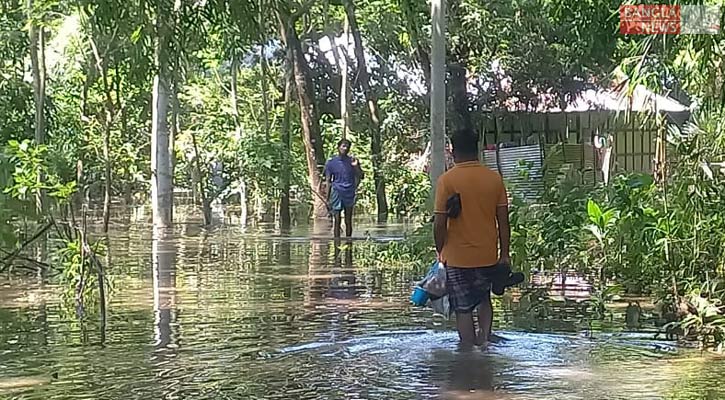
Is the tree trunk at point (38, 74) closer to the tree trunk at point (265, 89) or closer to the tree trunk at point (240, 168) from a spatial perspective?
the tree trunk at point (240, 168)

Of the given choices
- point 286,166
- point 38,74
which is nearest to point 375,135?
point 286,166

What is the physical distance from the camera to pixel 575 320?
30.2 feet

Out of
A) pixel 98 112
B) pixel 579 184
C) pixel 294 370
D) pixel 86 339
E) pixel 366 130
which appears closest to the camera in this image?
pixel 294 370

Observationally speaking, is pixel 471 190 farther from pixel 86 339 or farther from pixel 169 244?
pixel 169 244

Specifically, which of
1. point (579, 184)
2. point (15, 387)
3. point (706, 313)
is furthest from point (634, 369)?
point (579, 184)

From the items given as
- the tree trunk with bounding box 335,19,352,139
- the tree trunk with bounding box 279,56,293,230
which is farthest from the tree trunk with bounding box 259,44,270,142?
the tree trunk with bounding box 335,19,352,139

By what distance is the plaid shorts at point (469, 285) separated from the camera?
7.68 m

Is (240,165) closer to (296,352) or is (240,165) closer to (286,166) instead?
(286,166)

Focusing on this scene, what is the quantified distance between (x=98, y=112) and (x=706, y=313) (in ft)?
59.3

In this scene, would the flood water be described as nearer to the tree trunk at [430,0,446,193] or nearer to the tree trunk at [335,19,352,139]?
the tree trunk at [430,0,446,193]

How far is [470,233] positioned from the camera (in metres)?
7.67

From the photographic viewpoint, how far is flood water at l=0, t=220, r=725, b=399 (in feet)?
21.6

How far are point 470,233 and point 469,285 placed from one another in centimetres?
39

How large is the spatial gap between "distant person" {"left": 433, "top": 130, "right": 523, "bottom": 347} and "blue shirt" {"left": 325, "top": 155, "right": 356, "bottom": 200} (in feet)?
32.4
